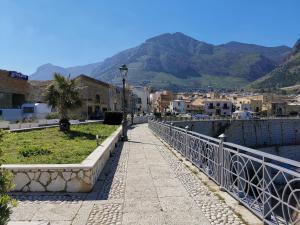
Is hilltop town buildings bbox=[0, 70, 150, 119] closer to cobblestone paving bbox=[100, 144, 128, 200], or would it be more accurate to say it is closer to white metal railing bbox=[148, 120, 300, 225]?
cobblestone paving bbox=[100, 144, 128, 200]

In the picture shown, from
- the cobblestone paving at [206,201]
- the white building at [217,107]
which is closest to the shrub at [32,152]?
the cobblestone paving at [206,201]

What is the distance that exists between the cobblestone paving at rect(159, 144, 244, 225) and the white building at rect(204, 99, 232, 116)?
357 ft

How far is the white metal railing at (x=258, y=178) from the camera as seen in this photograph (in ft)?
15.2

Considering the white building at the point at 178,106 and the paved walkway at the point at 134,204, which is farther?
the white building at the point at 178,106

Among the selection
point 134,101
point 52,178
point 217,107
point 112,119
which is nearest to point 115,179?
point 52,178

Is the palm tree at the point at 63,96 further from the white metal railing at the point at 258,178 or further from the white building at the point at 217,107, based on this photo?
the white building at the point at 217,107

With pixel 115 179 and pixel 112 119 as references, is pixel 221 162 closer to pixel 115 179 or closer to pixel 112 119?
pixel 115 179

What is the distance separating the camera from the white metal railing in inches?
183

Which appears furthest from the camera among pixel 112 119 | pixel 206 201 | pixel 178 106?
pixel 178 106

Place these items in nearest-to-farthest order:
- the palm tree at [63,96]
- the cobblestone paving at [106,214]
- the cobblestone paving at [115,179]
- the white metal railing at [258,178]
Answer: the white metal railing at [258,178]
the cobblestone paving at [106,214]
the cobblestone paving at [115,179]
the palm tree at [63,96]

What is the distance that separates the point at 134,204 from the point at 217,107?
114181 millimetres

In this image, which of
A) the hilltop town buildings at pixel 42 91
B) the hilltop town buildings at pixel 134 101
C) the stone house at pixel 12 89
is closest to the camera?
the stone house at pixel 12 89

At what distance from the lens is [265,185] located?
5.39 m

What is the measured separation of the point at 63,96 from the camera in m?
21.3
